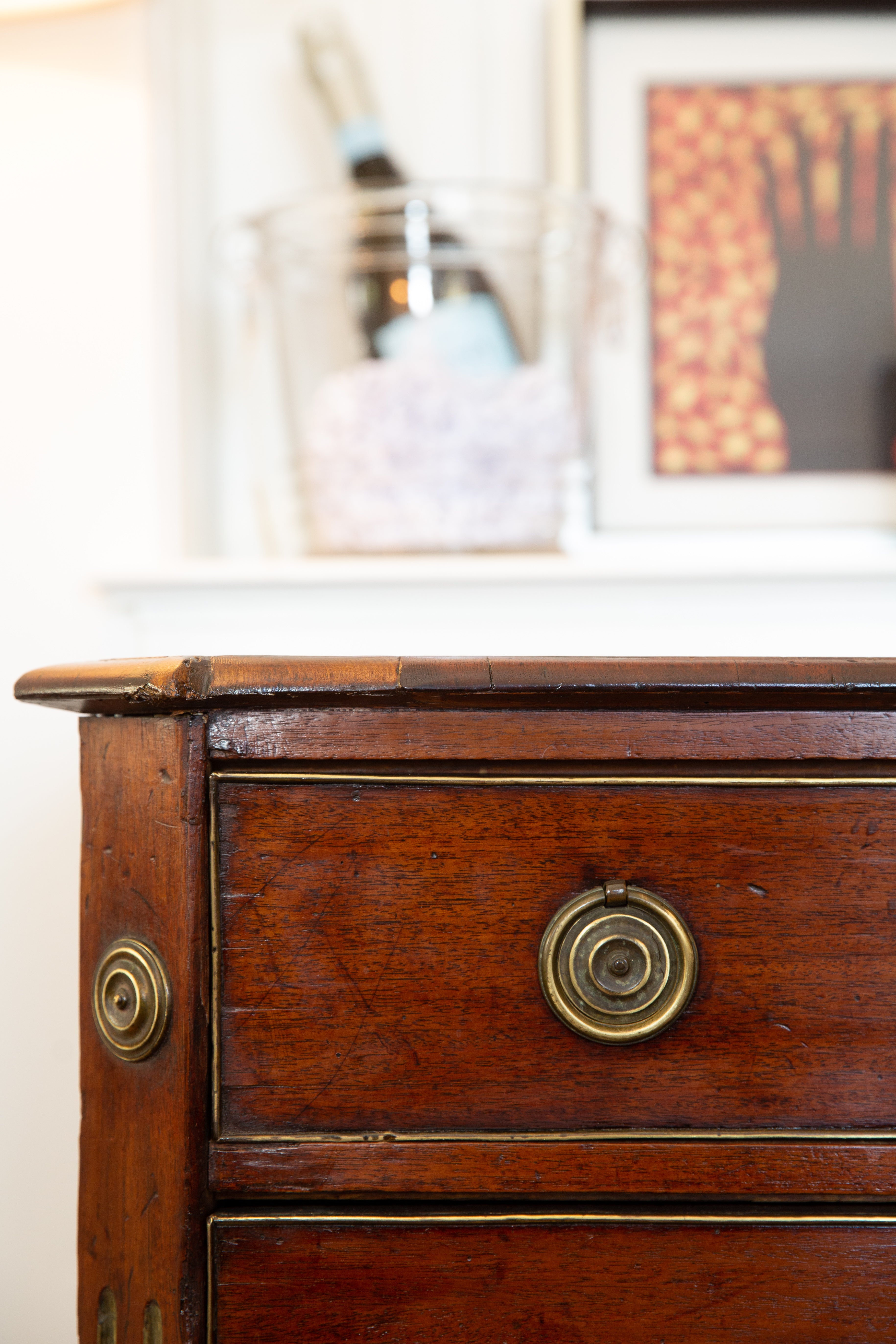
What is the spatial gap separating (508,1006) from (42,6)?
714 mm

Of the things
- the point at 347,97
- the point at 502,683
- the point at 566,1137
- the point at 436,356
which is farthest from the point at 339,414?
the point at 566,1137

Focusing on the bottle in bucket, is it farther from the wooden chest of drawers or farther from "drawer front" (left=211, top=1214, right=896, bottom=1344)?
"drawer front" (left=211, top=1214, right=896, bottom=1344)

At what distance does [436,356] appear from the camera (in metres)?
0.79

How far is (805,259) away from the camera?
91 centimetres

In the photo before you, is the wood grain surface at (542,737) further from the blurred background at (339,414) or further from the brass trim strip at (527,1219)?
the blurred background at (339,414)

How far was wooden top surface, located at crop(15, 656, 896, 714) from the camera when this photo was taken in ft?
1.38

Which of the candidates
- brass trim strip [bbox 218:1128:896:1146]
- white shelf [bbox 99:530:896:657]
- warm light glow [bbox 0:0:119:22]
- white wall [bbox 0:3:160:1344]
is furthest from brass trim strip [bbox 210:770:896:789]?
warm light glow [bbox 0:0:119:22]

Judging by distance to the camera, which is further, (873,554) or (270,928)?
(873,554)

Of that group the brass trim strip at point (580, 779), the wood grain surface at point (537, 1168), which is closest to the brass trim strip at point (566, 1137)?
the wood grain surface at point (537, 1168)

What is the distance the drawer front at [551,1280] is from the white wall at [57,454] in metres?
0.45

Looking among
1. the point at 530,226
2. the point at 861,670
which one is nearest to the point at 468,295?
the point at 530,226

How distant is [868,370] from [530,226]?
13.3 inches

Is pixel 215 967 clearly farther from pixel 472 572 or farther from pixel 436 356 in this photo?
pixel 436 356

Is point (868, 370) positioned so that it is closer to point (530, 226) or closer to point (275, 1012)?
point (530, 226)
